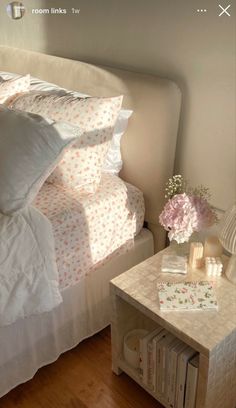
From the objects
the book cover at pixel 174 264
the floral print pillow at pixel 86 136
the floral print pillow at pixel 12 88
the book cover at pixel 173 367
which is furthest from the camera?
the floral print pillow at pixel 12 88

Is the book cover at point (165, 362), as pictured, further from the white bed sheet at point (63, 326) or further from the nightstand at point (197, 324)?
the white bed sheet at point (63, 326)

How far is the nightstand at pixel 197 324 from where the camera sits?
4.26ft

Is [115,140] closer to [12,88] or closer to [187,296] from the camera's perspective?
[12,88]

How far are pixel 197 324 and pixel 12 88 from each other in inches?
53.1

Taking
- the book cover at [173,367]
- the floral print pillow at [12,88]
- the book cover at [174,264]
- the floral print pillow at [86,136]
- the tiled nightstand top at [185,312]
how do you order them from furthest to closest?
the floral print pillow at [12,88], the floral print pillow at [86,136], the book cover at [174,264], the book cover at [173,367], the tiled nightstand top at [185,312]

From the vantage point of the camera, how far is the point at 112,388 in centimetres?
168

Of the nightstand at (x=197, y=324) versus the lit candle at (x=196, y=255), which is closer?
the nightstand at (x=197, y=324)

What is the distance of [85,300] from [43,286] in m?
0.35

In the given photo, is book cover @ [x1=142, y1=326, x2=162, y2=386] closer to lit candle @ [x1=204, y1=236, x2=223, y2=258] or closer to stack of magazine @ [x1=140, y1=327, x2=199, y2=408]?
stack of magazine @ [x1=140, y1=327, x2=199, y2=408]

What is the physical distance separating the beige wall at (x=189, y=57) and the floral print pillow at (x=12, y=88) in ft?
1.15

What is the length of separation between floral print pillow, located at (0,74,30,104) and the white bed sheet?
0.86 metres

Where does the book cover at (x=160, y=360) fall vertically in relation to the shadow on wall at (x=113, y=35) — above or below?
below

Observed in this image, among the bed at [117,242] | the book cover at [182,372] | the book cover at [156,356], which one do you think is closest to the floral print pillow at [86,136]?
the bed at [117,242]

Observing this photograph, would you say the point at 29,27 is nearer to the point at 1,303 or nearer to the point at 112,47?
the point at 112,47
